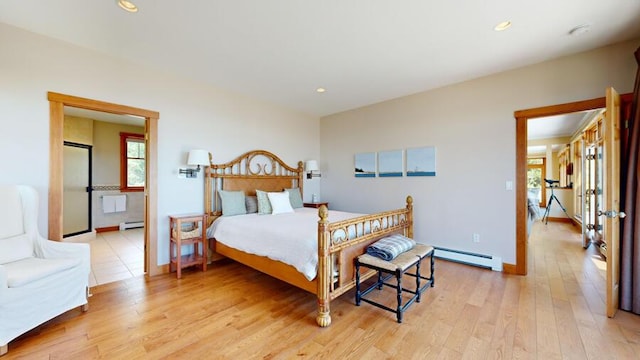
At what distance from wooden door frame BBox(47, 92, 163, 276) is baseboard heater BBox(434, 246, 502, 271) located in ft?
12.9

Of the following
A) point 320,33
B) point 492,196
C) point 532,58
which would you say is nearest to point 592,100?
point 532,58

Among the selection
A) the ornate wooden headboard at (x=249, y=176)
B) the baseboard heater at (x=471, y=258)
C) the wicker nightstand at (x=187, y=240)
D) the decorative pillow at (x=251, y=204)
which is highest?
the ornate wooden headboard at (x=249, y=176)

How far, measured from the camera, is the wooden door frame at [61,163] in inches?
102

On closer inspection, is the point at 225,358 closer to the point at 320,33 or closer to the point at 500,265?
the point at 320,33

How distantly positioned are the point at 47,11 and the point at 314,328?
3466 millimetres


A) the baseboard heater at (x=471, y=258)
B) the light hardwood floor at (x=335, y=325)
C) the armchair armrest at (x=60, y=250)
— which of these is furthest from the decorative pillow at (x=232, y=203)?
the baseboard heater at (x=471, y=258)

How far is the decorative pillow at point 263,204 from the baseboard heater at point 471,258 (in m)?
2.62

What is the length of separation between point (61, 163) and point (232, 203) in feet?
5.99

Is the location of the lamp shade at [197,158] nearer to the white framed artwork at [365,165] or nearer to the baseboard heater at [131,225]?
the white framed artwork at [365,165]

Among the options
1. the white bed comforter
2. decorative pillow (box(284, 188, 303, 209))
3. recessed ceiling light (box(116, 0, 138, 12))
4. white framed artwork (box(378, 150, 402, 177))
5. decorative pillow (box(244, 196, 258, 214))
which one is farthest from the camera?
decorative pillow (box(284, 188, 303, 209))

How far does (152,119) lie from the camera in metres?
3.23

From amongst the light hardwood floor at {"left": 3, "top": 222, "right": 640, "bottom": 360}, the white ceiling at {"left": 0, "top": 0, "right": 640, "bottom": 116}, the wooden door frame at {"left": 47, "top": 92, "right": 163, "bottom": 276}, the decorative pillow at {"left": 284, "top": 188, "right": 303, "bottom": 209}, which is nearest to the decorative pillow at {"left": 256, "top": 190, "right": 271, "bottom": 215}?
the decorative pillow at {"left": 284, "top": 188, "right": 303, "bottom": 209}

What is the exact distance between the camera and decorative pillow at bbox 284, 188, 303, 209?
443 centimetres

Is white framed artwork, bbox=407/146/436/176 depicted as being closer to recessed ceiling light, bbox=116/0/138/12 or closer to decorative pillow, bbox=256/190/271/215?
decorative pillow, bbox=256/190/271/215
